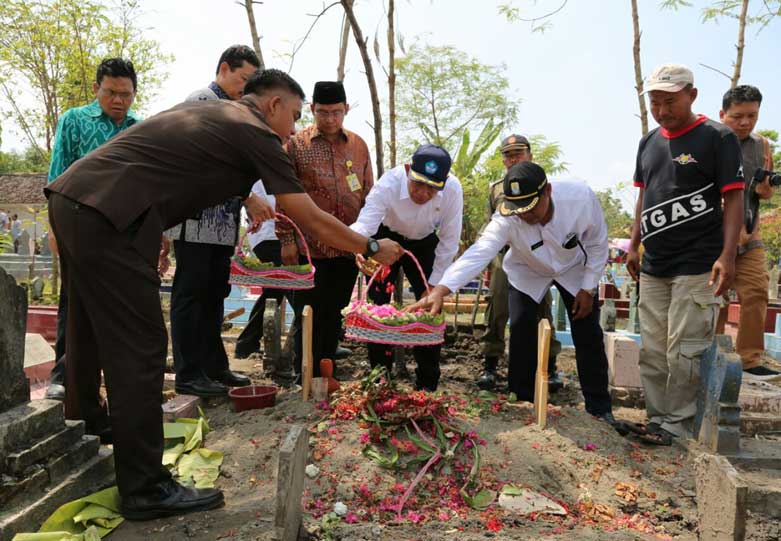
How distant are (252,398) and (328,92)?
203cm

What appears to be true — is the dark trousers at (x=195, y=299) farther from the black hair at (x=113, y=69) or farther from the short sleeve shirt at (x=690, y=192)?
the short sleeve shirt at (x=690, y=192)

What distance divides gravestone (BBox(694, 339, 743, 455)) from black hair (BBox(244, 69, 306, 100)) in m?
2.80

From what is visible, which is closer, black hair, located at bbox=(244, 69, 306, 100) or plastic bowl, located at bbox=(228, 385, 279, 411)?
black hair, located at bbox=(244, 69, 306, 100)

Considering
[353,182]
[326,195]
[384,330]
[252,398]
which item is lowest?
[252,398]

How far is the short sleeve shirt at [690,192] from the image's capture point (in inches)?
142

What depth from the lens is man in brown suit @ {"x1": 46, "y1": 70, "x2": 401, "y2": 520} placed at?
2.43 meters

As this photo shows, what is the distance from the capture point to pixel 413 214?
4207 millimetres

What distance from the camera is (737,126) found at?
14.8 ft

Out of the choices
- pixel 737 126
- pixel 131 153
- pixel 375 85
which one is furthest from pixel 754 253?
pixel 131 153

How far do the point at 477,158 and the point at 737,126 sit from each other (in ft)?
37.9

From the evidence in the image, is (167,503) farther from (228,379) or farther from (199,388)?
(228,379)

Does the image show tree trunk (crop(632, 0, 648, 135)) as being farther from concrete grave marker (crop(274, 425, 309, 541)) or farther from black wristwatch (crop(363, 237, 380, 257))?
concrete grave marker (crop(274, 425, 309, 541))

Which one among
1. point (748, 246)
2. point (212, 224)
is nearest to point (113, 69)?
point (212, 224)

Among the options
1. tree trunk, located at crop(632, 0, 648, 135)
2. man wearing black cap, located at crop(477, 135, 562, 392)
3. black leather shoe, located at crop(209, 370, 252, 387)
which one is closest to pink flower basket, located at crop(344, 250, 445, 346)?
black leather shoe, located at crop(209, 370, 252, 387)
